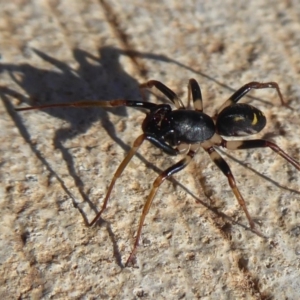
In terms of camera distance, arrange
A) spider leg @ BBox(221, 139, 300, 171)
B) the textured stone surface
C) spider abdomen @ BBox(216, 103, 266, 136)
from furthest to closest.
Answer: spider abdomen @ BBox(216, 103, 266, 136)
spider leg @ BBox(221, 139, 300, 171)
the textured stone surface

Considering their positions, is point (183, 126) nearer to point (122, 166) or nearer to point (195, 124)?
point (195, 124)

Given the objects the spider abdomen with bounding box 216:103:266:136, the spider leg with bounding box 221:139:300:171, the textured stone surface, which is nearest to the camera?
the textured stone surface

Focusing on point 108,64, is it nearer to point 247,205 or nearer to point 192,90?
point 192,90

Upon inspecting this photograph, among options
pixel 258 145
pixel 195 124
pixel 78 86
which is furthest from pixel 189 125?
pixel 78 86

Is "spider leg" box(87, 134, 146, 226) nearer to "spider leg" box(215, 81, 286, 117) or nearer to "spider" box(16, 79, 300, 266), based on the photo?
"spider" box(16, 79, 300, 266)

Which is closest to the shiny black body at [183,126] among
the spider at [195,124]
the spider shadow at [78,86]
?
the spider at [195,124]

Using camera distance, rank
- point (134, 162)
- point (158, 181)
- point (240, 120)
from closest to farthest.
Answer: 1. point (158, 181)
2. point (134, 162)
3. point (240, 120)

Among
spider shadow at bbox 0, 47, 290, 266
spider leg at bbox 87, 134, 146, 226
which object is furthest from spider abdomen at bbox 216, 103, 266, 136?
spider leg at bbox 87, 134, 146, 226
